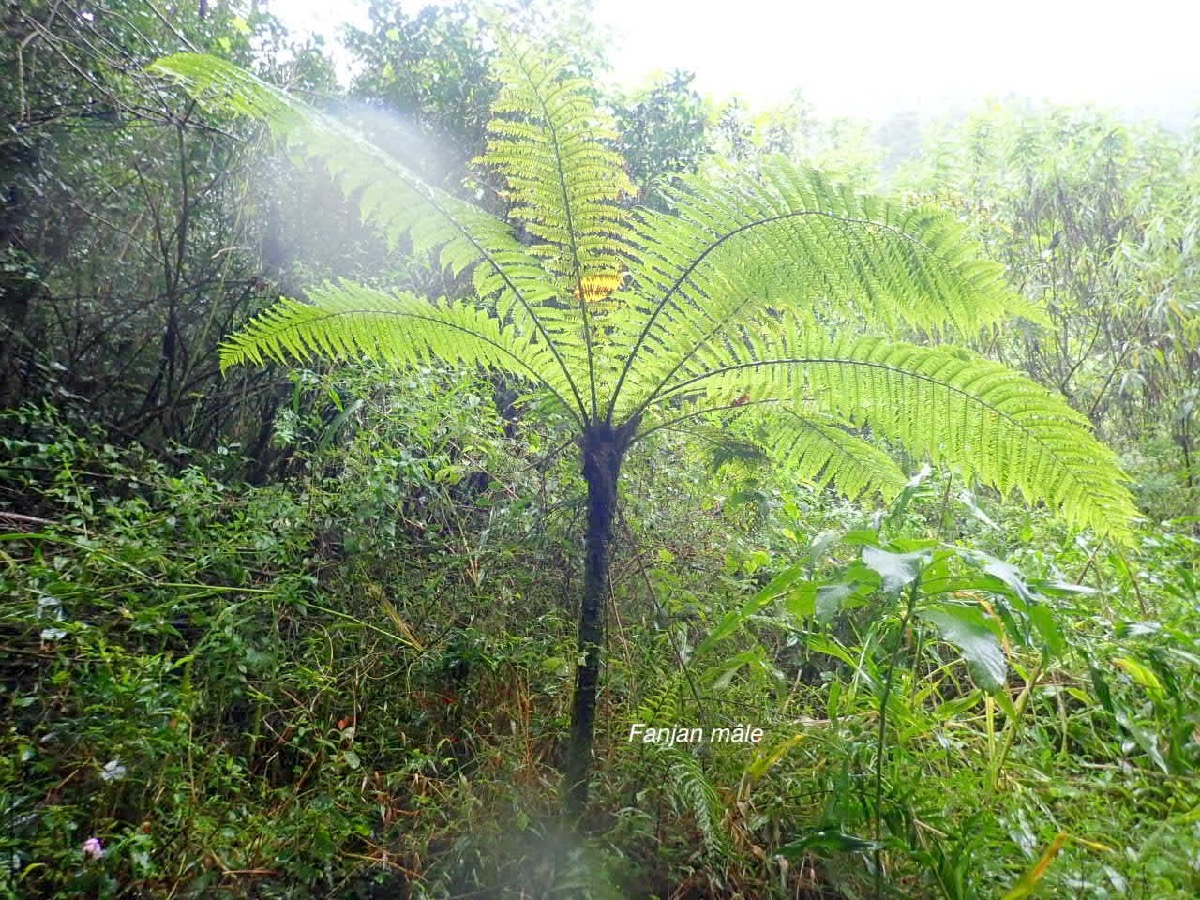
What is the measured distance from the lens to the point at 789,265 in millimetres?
1372

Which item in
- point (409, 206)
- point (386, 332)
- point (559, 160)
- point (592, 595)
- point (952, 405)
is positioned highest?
point (559, 160)

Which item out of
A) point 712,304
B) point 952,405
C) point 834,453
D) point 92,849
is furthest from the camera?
point 834,453

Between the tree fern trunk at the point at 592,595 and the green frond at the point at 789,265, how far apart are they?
0.19 metres

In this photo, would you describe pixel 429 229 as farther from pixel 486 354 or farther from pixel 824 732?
pixel 824 732

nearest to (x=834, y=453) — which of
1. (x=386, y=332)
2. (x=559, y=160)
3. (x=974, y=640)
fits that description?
(x=974, y=640)

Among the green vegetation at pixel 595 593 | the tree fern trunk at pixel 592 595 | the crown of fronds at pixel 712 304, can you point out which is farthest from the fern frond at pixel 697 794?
the crown of fronds at pixel 712 304

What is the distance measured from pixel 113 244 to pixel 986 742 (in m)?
4.00

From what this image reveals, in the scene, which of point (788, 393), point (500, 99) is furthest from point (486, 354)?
point (788, 393)

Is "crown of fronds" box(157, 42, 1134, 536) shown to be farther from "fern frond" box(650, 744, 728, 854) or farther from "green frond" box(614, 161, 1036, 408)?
"fern frond" box(650, 744, 728, 854)

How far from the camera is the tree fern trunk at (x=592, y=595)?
1.28 meters

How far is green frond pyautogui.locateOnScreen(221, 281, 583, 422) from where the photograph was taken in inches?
57.3

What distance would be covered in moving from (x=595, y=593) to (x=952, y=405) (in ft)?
2.85

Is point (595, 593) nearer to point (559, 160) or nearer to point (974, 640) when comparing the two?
point (974, 640)

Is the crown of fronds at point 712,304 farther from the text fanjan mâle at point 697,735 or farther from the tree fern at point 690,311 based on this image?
the text fanjan mâle at point 697,735
